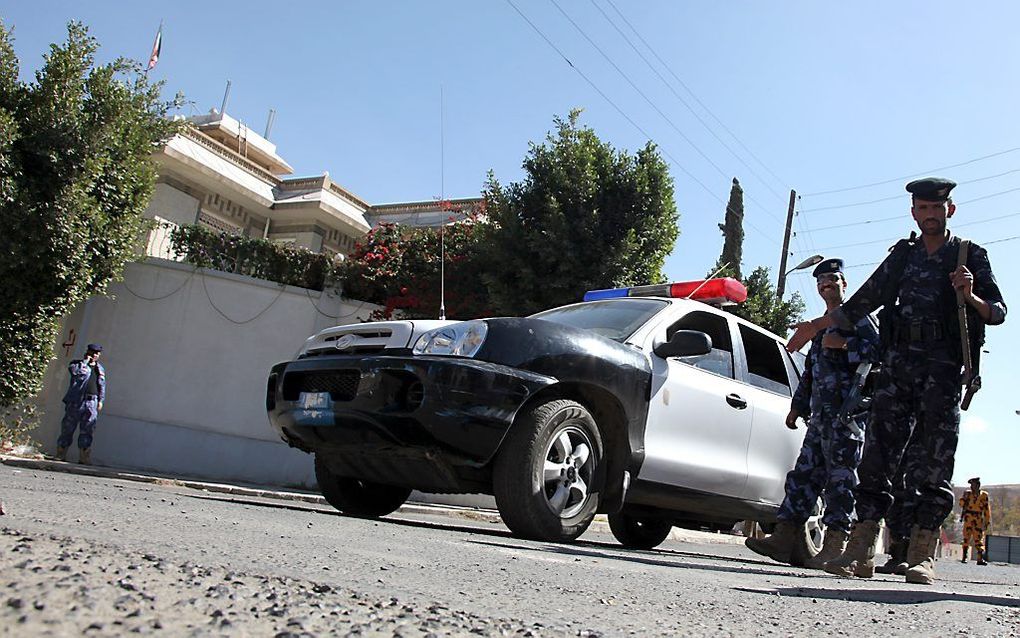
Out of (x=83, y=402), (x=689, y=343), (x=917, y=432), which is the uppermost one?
(x=689, y=343)

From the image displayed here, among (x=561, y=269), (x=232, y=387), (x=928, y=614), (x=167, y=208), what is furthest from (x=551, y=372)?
(x=167, y=208)

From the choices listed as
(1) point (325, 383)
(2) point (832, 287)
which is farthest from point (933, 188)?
(1) point (325, 383)

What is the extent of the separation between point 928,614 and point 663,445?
245cm

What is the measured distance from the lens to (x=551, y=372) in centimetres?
Result: 454

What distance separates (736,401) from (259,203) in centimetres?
1790

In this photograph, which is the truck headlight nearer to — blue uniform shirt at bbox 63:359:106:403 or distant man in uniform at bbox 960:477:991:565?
blue uniform shirt at bbox 63:359:106:403

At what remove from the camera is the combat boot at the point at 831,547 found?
498cm

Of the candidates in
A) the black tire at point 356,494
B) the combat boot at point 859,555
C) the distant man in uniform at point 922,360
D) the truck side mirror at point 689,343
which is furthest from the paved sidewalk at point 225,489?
the distant man in uniform at point 922,360

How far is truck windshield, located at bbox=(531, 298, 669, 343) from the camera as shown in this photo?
5.29m

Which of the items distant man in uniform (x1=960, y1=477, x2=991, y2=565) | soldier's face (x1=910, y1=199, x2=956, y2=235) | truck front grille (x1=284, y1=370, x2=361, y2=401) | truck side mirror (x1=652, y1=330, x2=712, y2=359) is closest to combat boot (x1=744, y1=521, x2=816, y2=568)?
truck side mirror (x1=652, y1=330, x2=712, y2=359)

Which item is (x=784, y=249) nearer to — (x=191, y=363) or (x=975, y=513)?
(x=975, y=513)

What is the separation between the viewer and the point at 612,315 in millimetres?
5539

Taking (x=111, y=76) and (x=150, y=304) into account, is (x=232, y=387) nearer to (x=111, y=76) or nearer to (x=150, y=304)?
(x=150, y=304)

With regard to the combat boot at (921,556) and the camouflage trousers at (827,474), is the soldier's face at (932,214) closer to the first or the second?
the camouflage trousers at (827,474)
